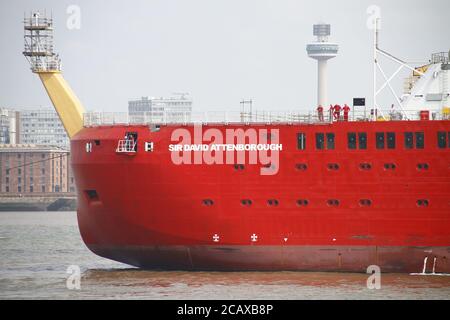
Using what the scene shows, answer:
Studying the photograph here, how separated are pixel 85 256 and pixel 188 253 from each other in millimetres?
13498

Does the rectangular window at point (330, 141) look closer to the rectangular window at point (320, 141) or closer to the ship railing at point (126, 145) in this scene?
the rectangular window at point (320, 141)

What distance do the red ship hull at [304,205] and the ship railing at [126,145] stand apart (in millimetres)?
224

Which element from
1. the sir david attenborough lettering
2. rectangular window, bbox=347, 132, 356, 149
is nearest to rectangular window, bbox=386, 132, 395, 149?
rectangular window, bbox=347, 132, 356, 149

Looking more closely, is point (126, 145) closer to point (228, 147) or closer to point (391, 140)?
point (228, 147)

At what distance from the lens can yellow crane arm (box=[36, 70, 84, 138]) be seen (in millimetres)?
53500

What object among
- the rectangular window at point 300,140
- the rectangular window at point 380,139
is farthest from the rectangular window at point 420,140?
the rectangular window at point 300,140

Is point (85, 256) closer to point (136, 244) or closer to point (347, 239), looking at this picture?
point (136, 244)

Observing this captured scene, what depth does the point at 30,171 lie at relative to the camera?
600 feet

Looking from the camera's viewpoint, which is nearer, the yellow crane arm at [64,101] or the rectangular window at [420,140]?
the rectangular window at [420,140]

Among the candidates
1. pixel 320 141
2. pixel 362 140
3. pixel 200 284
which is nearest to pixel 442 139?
pixel 362 140

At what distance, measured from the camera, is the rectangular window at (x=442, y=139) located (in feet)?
162

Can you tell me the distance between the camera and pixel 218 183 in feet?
163

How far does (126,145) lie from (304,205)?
7873 millimetres
